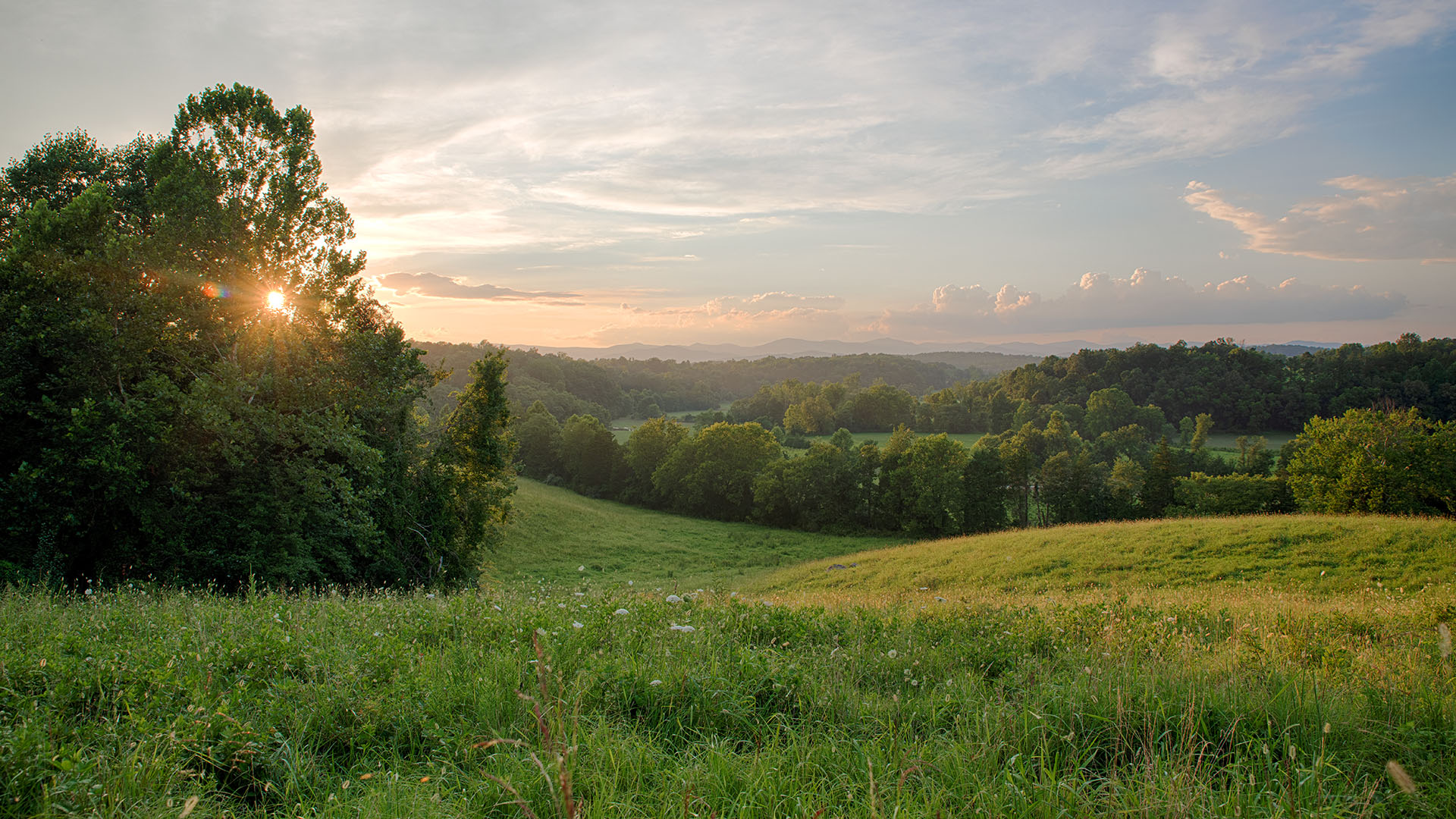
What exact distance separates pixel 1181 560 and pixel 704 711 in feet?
73.9

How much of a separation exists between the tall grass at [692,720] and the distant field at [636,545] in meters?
19.5

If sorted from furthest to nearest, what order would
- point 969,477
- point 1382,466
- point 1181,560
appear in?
point 969,477 → point 1382,466 → point 1181,560

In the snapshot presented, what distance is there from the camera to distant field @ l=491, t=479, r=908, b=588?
31688 millimetres

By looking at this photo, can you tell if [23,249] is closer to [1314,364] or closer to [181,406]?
[181,406]

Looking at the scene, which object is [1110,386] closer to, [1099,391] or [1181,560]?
[1099,391]

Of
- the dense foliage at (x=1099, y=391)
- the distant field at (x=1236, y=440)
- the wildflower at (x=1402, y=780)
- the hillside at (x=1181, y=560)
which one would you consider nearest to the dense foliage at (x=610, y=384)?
the dense foliage at (x=1099, y=391)

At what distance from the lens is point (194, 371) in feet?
49.0

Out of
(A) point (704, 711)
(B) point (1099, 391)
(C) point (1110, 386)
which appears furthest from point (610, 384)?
(A) point (704, 711)

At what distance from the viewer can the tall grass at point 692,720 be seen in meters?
2.85

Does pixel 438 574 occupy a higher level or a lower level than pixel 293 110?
lower

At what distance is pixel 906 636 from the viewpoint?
5914 mm

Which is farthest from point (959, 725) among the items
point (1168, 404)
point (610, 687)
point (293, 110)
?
point (1168, 404)

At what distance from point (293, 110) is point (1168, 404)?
404ft

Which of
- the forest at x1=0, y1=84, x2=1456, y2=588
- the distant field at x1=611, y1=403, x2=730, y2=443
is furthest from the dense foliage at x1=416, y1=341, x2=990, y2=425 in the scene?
the forest at x1=0, y1=84, x2=1456, y2=588
